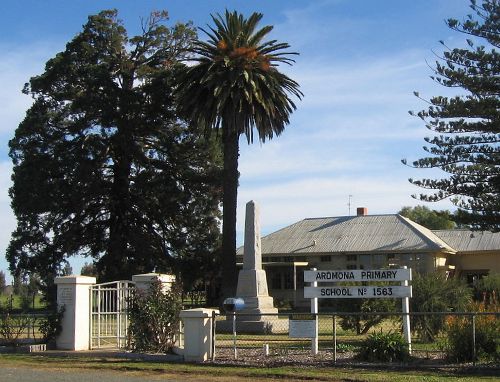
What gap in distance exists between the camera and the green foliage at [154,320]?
1706 centimetres

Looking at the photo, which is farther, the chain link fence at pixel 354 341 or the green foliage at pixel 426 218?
the green foliage at pixel 426 218

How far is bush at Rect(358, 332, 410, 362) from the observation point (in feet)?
49.5

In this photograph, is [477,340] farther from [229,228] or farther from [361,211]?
[361,211]

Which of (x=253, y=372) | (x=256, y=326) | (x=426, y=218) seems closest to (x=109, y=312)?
(x=253, y=372)

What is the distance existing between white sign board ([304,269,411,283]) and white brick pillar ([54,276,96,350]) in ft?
19.4

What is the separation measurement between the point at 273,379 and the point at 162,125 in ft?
102

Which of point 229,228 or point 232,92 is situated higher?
point 232,92

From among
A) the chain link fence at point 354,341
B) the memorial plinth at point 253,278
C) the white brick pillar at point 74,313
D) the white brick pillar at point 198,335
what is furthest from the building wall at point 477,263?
the white brick pillar at point 198,335

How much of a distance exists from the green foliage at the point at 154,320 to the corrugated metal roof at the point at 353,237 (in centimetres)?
2822

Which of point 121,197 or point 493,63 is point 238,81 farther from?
point 493,63

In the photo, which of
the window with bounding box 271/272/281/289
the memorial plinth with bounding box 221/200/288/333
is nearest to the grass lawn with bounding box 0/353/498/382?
the memorial plinth with bounding box 221/200/288/333

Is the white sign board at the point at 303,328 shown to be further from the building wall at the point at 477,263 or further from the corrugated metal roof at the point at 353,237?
the building wall at the point at 477,263

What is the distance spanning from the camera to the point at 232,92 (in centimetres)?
3694

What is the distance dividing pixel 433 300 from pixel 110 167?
89.3ft
